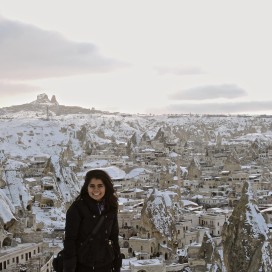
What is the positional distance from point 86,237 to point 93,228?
103mm

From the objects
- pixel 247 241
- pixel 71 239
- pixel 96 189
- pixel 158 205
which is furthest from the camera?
pixel 158 205

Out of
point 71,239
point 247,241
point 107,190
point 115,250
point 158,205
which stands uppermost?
point 107,190

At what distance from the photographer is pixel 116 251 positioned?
536 centimetres

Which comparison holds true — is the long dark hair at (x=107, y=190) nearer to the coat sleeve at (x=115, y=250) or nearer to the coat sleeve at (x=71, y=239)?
the coat sleeve at (x=115, y=250)

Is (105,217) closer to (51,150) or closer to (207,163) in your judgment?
(207,163)

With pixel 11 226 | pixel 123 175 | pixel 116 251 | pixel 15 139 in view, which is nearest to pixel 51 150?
pixel 15 139

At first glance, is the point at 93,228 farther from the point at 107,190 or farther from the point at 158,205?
the point at 158,205

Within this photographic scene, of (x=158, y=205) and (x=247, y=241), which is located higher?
(x=247, y=241)

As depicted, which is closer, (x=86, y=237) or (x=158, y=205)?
(x=86, y=237)

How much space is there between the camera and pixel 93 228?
16.9 feet

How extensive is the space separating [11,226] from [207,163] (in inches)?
2414

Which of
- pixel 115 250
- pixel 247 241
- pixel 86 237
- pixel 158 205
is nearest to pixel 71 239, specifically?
pixel 86 237

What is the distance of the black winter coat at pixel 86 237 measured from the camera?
5.06 metres

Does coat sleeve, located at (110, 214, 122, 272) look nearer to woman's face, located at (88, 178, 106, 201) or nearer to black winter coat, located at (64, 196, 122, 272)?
black winter coat, located at (64, 196, 122, 272)
